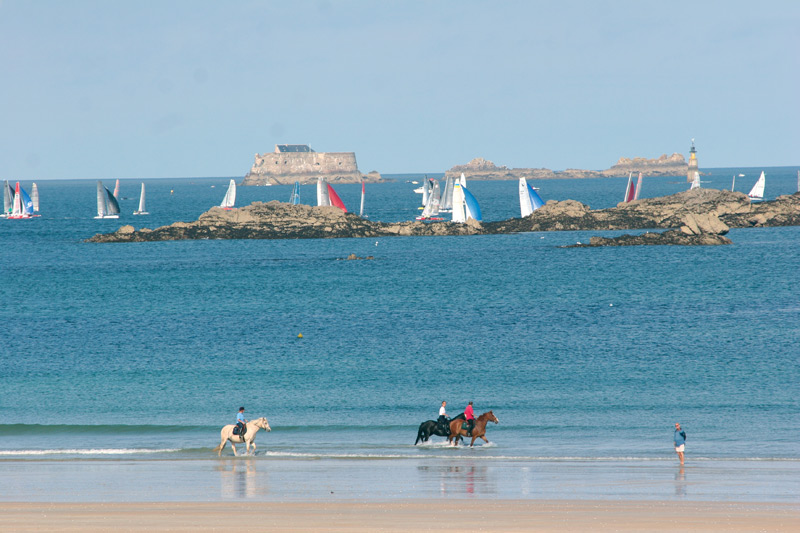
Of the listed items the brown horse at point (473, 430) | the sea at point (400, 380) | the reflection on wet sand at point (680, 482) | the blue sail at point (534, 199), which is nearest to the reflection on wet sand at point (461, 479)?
the sea at point (400, 380)

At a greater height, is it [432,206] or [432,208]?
[432,206]

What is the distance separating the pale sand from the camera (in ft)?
63.9

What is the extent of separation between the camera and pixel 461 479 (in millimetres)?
24891

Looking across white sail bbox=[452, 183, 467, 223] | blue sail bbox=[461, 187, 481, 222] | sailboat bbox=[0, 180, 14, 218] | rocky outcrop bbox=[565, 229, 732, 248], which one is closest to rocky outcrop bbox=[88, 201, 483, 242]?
white sail bbox=[452, 183, 467, 223]

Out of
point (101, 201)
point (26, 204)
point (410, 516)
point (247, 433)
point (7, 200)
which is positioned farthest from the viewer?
point (7, 200)

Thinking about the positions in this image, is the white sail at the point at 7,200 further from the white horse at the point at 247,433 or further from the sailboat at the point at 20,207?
the white horse at the point at 247,433

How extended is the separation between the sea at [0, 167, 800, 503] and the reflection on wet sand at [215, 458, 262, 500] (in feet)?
0.29

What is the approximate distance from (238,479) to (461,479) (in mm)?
6268

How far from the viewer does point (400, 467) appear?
2677 centimetres

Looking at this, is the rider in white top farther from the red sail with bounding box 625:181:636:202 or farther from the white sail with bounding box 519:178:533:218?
the red sail with bounding box 625:181:636:202

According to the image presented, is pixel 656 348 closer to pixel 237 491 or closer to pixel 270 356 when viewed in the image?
pixel 270 356

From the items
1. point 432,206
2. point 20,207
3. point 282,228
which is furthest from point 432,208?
point 20,207

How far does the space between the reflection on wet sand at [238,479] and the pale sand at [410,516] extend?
3.97 feet

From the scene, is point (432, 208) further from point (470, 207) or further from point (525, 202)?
point (525, 202)
